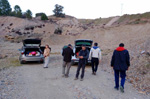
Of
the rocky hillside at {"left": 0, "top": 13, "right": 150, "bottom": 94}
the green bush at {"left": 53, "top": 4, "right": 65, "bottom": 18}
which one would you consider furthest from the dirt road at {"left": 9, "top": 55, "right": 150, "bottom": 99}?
the green bush at {"left": 53, "top": 4, "right": 65, "bottom": 18}

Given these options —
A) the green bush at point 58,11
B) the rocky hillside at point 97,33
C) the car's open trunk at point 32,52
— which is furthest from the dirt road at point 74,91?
the green bush at point 58,11

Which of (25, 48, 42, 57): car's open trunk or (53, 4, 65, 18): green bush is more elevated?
(53, 4, 65, 18): green bush

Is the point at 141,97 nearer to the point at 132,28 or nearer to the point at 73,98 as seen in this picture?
the point at 73,98

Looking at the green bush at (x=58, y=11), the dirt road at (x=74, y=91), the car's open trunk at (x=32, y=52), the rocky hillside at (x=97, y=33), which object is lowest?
the dirt road at (x=74, y=91)

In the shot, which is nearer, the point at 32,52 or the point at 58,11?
the point at 32,52

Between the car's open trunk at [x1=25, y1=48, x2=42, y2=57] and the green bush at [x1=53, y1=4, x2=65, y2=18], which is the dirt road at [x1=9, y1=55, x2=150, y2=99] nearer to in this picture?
the car's open trunk at [x1=25, y1=48, x2=42, y2=57]

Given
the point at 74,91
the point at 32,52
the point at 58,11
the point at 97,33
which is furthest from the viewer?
the point at 58,11

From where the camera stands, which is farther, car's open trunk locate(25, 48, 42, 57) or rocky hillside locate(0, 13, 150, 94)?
rocky hillside locate(0, 13, 150, 94)

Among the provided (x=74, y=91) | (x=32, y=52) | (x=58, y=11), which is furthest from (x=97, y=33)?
(x=58, y=11)

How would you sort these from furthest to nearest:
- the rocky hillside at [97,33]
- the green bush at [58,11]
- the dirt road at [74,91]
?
the green bush at [58,11], the rocky hillside at [97,33], the dirt road at [74,91]

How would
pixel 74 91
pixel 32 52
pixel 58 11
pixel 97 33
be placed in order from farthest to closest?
1. pixel 58 11
2. pixel 97 33
3. pixel 32 52
4. pixel 74 91

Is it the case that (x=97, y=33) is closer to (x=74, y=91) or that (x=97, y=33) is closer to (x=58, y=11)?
(x=74, y=91)

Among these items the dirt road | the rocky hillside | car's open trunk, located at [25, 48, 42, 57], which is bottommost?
the dirt road

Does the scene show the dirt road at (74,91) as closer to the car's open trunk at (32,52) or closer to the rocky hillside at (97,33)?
the rocky hillside at (97,33)
